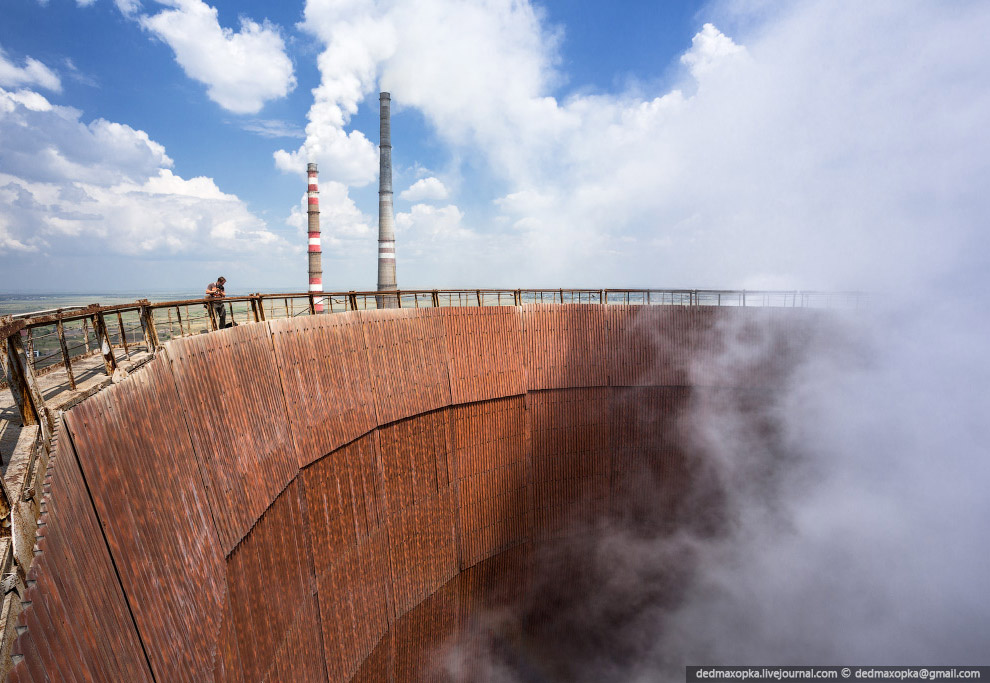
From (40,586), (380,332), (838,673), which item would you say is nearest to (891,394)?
(838,673)

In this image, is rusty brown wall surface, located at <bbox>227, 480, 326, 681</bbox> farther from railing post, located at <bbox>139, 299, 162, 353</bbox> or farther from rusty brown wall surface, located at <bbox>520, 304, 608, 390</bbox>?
rusty brown wall surface, located at <bbox>520, 304, 608, 390</bbox>

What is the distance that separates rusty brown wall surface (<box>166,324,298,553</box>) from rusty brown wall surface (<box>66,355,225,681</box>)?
33 cm

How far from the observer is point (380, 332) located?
11.7 meters

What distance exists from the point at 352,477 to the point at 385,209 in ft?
62.7

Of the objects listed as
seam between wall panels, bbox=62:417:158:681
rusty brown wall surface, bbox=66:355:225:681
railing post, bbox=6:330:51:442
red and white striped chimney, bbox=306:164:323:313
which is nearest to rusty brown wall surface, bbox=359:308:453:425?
rusty brown wall surface, bbox=66:355:225:681

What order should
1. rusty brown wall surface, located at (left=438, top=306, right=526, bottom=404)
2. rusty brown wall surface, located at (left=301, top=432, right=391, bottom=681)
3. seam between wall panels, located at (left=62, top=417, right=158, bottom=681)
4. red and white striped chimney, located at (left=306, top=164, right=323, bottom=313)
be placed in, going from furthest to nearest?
red and white striped chimney, located at (left=306, top=164, right=323, bottom=313), rusty brown wall surface, located at (left=438, top=306, right=526, bottom=404), rusty brown wall surface, located at (left=301, top=432, right=391, bottom=681), seam between wall panels, located at (left=62, top=417, right=158, bottom=681)

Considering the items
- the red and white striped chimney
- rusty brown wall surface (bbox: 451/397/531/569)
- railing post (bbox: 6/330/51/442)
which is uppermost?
the red and white striped chimney

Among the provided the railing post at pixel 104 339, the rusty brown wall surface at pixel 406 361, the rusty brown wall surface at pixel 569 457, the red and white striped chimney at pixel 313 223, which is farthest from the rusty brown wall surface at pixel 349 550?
the red and white striped chimney at pixel 313 223

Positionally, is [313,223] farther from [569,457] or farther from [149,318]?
[149,318]

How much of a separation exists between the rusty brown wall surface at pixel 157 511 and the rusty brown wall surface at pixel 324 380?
3043mm

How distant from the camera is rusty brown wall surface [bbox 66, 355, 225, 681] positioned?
3.80 metres

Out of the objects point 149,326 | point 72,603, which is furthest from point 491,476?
point 72,603

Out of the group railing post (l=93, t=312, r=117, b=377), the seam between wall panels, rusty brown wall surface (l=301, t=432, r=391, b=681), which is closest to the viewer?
the seam between wall panels

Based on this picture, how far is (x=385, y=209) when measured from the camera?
25875 millimetres
